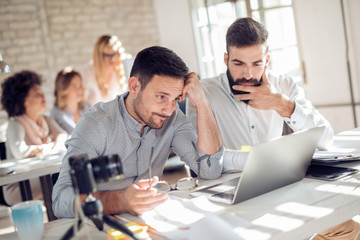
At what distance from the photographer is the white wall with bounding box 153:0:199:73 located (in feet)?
21.2

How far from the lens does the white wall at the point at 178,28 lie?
6457 mm

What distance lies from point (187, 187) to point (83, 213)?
0.61m

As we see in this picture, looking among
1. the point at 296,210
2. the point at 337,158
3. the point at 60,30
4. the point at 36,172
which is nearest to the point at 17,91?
the point at 36,172

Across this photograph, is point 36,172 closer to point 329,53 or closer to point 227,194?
point 227,194

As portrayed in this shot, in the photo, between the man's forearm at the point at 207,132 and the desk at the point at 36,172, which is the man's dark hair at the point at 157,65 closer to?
the man's forearm at the point at 207,132

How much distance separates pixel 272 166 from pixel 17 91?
9.35 ft

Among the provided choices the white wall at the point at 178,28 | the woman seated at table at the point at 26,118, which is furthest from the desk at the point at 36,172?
the white wall at the point at 178,28

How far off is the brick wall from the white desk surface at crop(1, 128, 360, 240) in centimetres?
490

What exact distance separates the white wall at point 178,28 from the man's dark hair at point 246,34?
14.1 feet

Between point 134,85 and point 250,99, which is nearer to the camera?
point 134,85

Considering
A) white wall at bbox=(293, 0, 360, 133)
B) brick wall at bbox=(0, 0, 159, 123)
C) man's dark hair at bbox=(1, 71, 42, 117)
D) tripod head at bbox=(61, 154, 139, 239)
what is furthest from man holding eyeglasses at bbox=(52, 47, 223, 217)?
brick wall at bbox=(0, 0, 159, 123)

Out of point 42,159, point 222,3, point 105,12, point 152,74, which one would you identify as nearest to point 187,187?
point 152,74

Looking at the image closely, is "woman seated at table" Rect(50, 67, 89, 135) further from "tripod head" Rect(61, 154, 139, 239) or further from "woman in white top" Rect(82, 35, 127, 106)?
"tripod head" Rect(61, 154, 139, 239)

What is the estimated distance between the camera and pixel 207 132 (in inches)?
71.2
